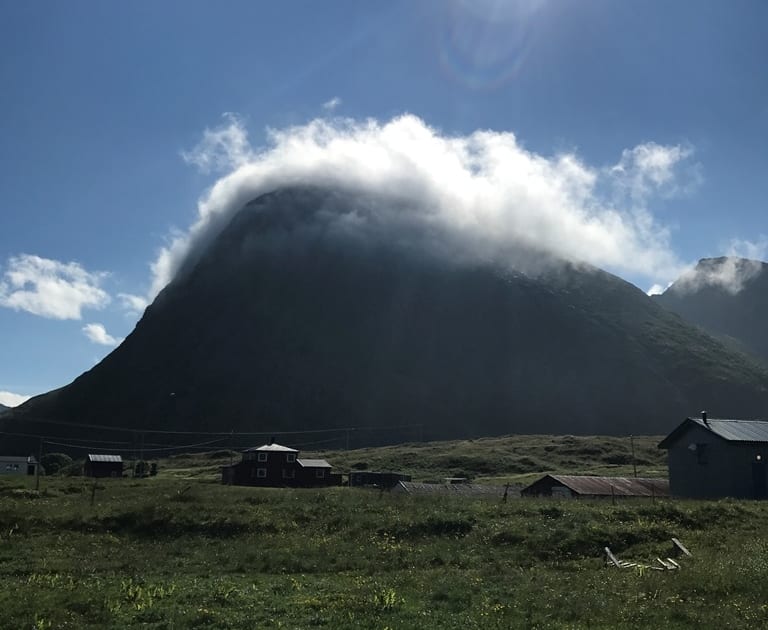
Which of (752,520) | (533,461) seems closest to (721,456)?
(752,520)

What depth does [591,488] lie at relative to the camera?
Result: 54.2m

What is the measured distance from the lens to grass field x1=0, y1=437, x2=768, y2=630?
57.1 feet

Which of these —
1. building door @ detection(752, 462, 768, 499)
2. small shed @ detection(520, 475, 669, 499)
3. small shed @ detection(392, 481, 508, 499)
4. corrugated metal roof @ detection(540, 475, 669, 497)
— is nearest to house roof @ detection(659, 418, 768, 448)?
building door @ detection(752, 462, 768, 499)

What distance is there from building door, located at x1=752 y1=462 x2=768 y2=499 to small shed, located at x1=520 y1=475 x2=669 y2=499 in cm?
671

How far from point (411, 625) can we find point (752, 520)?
82.9 feet

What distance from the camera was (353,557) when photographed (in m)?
27.8

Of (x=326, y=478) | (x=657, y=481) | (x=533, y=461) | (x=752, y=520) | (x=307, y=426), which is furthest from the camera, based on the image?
(x=307, y=426)

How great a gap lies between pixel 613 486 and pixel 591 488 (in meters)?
2.19

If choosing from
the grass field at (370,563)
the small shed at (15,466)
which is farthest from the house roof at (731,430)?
the small shed at (15,466)

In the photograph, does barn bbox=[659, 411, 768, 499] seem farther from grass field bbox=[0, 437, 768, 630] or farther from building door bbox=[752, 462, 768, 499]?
grass field bbox=[0, 437, 768, 630]

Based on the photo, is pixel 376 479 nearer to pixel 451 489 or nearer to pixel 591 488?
pixel 451 489

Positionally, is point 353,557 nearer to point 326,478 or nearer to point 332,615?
point 332,615

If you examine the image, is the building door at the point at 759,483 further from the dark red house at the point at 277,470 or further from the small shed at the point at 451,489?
the dark red house at the point at 277,470

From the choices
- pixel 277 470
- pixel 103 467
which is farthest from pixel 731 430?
pixel 103 467
